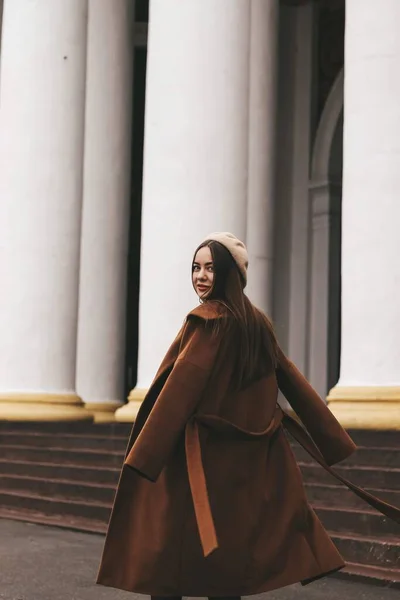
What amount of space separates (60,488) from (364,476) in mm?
3678

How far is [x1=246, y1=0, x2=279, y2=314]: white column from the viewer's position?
438 inches

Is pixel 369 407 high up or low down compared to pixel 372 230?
down

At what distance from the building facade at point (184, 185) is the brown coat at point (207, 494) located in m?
4.50

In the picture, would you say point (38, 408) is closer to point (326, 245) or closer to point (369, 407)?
point (369, 407)

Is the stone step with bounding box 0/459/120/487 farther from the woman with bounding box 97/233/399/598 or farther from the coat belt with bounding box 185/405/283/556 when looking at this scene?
the coat belt with bounding box 185/405/283/556

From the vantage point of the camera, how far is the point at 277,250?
16500 mm

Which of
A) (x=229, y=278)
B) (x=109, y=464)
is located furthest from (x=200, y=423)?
(x=109, y=464)

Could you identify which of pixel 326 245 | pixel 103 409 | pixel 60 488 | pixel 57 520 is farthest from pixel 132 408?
pixel 326 245

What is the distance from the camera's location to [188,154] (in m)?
10.5

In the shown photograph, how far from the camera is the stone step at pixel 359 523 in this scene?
713 centimetres

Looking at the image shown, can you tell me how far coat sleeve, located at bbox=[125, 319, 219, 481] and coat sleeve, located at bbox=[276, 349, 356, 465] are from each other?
42 cm

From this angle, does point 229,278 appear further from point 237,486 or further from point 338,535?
point 338,535

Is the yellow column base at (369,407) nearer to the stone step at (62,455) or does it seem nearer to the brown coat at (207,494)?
the stone step at (62,455)

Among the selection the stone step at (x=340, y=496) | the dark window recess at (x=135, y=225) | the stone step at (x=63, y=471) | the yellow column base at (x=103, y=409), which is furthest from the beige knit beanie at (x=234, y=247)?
the dark window recess at (x=135, y=225)
